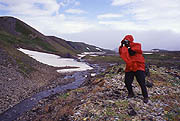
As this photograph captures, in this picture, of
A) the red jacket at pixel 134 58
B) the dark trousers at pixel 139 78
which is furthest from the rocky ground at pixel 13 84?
the red jacket at pixel 134 58

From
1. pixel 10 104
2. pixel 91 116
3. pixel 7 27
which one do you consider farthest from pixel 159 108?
pixel 7 27

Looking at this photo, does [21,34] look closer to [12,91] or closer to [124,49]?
[12,91]

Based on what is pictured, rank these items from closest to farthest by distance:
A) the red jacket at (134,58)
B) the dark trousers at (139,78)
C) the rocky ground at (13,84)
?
the red jacket at (134,58) → the dark trousers at (139,78) → the rocky ground at (13,84)

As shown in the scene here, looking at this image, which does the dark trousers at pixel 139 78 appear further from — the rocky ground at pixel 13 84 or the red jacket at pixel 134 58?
the rocky ground at pixel 13 84

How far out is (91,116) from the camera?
8328 mm

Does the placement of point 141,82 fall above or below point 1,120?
above

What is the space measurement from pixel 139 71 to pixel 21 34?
9949cm

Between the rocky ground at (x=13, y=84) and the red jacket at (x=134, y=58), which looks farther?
the rocky ground at (x=13, y=84)

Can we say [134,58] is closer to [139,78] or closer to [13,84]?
[139,78]

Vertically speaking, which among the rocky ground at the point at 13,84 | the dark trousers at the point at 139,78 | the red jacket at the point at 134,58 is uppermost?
the red jacket at the point at 134,58

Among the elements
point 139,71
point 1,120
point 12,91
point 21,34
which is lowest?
point 1,120

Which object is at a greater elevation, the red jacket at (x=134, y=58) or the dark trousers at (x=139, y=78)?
the red jacket at (x=134, y=58)

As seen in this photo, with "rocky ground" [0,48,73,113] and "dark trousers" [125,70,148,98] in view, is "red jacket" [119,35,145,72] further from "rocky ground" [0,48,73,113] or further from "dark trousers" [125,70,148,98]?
"rocky ground" [0,48,73,113]

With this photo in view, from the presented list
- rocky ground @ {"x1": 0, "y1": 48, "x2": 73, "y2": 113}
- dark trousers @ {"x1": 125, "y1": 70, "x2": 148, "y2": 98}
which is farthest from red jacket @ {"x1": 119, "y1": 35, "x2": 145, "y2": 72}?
rocky ground @ {"x1": 0, "y1": 48, "x2": 73, "y2": 113}
